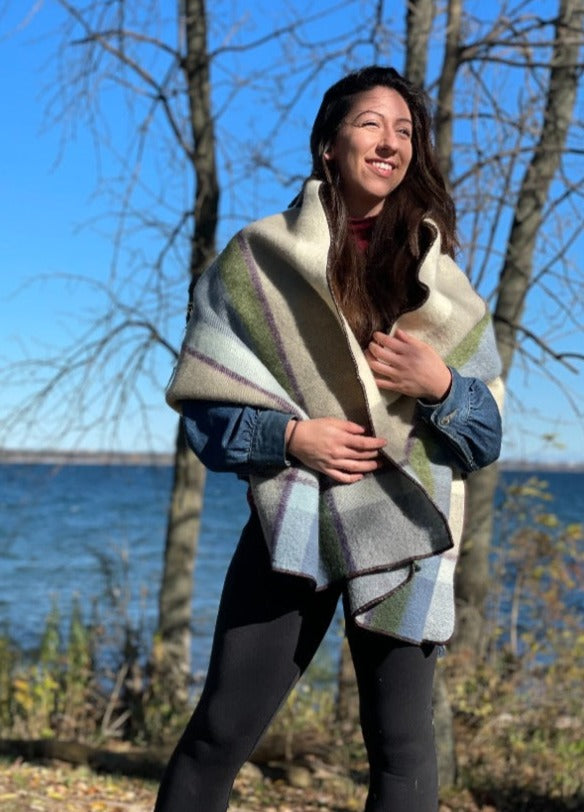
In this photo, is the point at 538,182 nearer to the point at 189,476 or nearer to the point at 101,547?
the point at 189,476

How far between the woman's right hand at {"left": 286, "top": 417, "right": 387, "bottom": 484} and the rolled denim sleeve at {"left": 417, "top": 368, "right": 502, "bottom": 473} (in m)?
0.12

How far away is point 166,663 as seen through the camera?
5.62m

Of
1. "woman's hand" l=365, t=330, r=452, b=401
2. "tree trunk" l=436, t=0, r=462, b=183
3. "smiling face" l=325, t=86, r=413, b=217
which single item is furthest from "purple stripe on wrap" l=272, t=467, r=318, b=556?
"tree trunk" l=436, t=0, r=462, b=183

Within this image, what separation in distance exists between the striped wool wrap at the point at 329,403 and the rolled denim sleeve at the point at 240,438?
0.08 feet

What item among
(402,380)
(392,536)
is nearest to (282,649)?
(392,536)

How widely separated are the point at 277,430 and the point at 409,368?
285mm

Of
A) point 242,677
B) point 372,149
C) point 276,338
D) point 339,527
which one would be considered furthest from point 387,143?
point 242,677

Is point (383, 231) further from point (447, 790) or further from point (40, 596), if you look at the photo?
point (40, 596)

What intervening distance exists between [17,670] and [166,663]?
80 centimetres

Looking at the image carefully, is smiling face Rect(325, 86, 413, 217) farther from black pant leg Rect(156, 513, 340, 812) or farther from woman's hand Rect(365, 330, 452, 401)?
black pant leg Rect(156, 513, 340, 812)

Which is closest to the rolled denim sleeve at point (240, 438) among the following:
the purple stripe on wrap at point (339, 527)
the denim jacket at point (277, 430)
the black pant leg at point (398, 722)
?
the denim jacket at point (277, 430)

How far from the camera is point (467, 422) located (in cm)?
221

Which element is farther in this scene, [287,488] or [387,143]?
[387,143]

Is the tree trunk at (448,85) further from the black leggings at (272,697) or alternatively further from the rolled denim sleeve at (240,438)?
the black leggings at (272,697)
